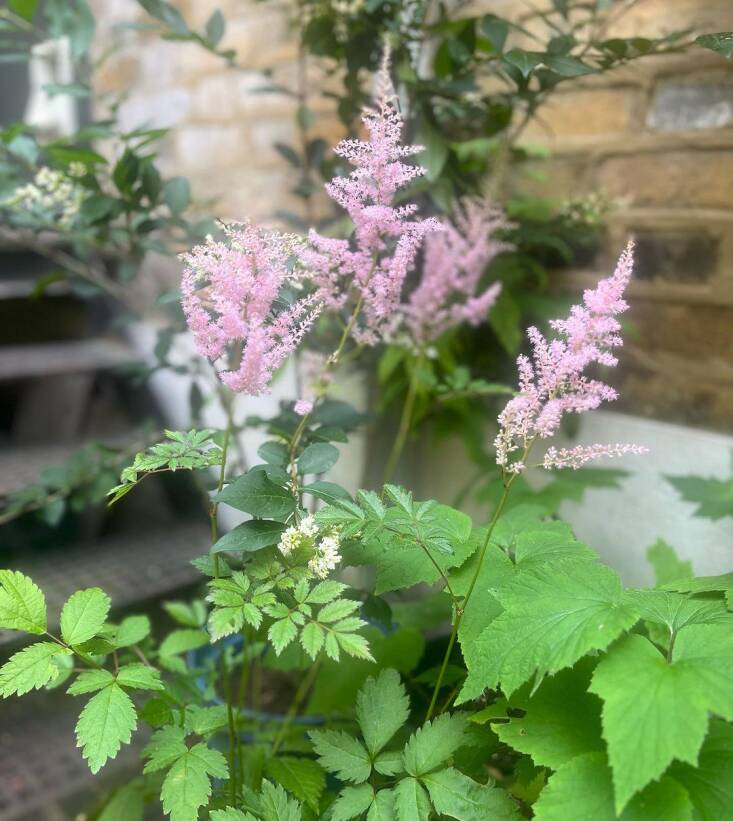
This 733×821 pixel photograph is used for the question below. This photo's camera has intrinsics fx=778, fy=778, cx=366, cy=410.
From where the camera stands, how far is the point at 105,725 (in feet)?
2.28

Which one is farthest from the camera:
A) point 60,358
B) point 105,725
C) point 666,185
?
point 60,358

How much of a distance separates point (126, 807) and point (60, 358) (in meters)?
1.29

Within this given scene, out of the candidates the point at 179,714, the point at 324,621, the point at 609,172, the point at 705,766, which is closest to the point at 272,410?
the point at 609,172

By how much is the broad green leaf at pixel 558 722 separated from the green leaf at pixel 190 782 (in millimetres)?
270

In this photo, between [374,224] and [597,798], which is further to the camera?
[374,224]

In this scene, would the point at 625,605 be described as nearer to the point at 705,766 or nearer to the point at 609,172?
the point at 705,766

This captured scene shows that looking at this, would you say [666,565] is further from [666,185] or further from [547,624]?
[666,185]

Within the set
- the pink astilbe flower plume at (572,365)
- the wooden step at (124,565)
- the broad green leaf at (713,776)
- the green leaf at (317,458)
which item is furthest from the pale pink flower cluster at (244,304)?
the wooden step at (124,565)

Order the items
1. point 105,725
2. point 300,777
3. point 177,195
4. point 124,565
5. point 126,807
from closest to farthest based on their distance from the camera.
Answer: point 105,725 < point 300,777 < point 126,807 < point 177,195 < point 124,565

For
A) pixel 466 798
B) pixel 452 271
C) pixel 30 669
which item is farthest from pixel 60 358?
pixel 466 798

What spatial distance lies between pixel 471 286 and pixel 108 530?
4.06 feet

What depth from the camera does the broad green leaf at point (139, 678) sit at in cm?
74

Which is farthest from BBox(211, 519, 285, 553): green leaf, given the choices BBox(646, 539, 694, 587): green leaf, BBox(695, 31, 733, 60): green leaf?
BBox(695, 31, 733, 60): green leaf

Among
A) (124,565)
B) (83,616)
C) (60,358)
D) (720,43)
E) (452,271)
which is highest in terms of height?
(720,43)
